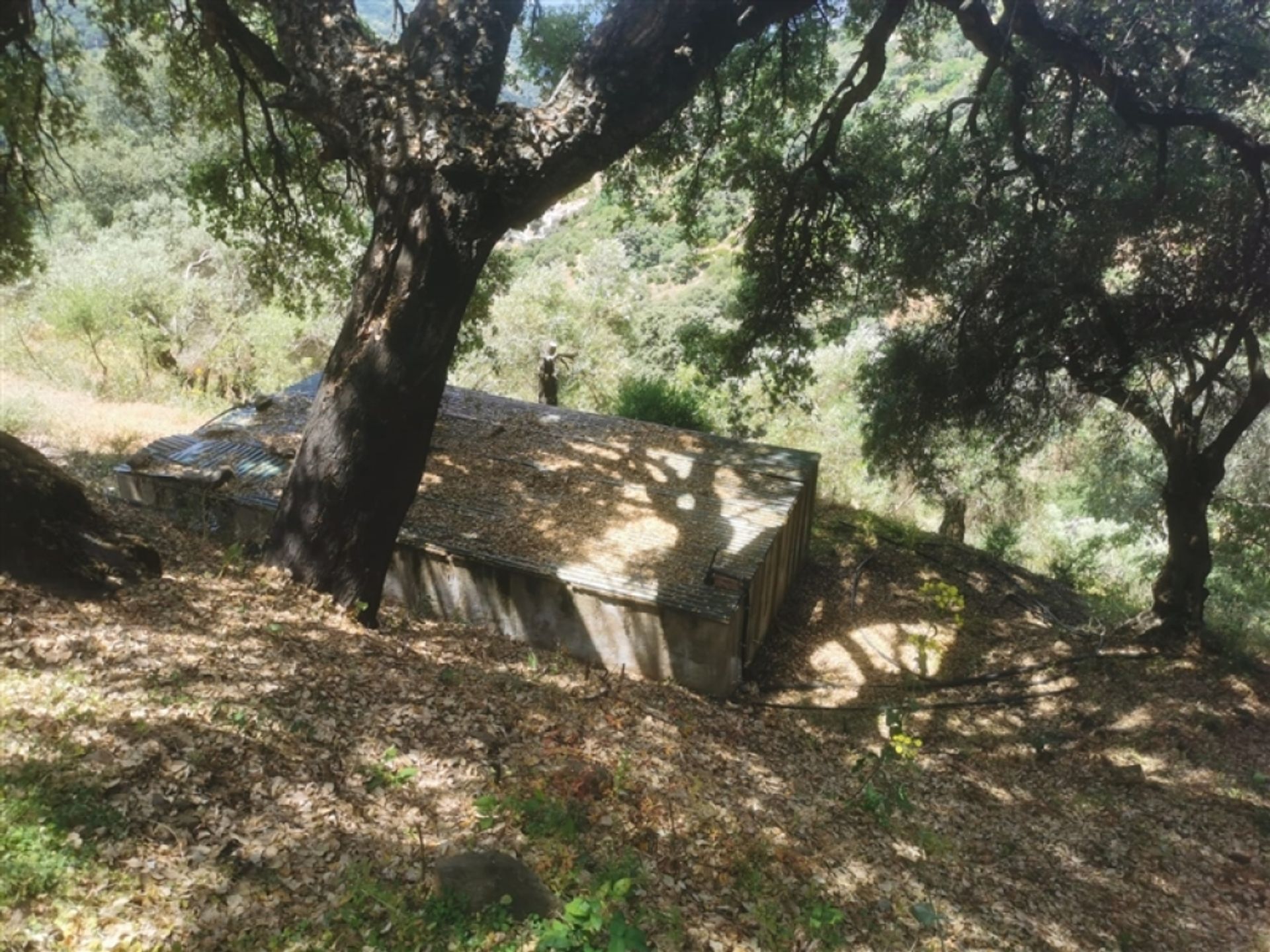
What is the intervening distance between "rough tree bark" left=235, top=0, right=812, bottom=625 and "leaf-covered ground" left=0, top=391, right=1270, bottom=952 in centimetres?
150

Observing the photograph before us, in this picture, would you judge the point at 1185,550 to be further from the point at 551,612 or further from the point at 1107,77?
the point at 551,612

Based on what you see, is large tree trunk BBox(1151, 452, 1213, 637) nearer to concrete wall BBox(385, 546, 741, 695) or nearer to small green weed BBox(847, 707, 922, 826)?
small green weed BBox(847, 707, 922, 826)

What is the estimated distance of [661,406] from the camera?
73.7 feet

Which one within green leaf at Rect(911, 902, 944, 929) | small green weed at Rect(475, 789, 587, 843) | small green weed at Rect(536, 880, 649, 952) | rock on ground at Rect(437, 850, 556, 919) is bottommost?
green leaf at Rect(911, 902, 944, 929)

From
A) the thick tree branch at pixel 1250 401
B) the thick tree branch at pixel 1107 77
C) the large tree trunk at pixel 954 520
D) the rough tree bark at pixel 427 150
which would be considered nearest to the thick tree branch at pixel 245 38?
the rough tree bark at pixel 427 150

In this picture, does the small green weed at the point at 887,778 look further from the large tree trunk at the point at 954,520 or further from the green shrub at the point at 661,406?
the green shrub at the point at 661,406

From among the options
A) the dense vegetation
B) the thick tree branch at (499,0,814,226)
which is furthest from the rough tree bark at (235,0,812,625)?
the dense vegetation

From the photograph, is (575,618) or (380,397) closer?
(380,397)

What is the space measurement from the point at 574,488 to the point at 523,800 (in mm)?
10068

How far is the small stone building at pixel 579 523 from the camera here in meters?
12.4

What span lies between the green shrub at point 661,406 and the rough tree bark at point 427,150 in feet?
51.0

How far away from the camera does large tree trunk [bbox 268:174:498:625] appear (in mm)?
6324

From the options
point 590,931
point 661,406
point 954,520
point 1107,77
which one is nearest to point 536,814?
Result: point 590,931

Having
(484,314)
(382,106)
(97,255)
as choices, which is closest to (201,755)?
(382,106)
